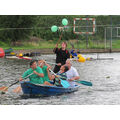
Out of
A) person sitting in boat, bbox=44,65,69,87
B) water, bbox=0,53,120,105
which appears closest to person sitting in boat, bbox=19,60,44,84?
person sitting in boat, bbox=44,65,69,87

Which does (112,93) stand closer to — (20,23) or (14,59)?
(14,59)

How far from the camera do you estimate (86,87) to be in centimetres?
1934

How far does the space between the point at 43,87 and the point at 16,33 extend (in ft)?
87.6

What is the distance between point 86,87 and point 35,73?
4.06m

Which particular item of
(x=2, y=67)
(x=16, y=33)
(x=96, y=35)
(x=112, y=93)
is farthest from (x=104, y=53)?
(x=112, y=93)

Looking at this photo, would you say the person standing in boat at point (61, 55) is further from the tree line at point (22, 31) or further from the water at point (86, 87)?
the tree line at point (22, 31)

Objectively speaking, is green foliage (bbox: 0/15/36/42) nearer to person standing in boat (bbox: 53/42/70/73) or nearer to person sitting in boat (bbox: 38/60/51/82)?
person standing in boat (bbox: 53/42/70/73)

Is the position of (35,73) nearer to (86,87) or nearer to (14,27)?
(86,87)

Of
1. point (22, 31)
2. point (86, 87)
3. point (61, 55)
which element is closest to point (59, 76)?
point (61, 55)

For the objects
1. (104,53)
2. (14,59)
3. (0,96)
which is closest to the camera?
(0,96)

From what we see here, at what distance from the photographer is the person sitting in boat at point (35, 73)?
16.0 metres

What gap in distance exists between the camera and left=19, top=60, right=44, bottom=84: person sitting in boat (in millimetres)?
15984

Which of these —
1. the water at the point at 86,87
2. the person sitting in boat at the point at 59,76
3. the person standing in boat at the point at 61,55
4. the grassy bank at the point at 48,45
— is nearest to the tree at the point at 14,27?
the grassy bank at the point at 48,45

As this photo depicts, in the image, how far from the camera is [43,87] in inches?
645
